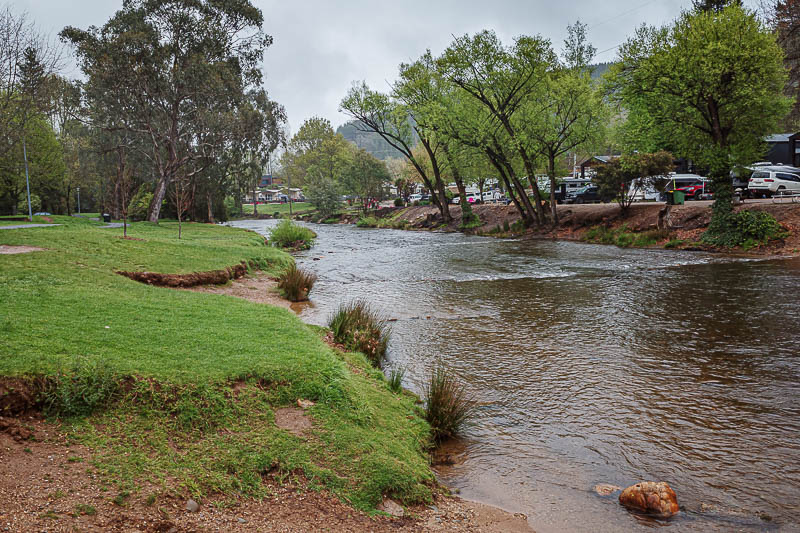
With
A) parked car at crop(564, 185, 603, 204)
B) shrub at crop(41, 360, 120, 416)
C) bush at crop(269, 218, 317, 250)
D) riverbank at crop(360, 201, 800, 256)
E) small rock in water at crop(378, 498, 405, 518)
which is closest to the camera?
small rock in water at crop(378, 498, 405, 518)

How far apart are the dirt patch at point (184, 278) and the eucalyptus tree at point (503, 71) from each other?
24.3m

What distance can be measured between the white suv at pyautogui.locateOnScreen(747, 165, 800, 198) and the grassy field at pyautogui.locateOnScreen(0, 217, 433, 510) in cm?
3743

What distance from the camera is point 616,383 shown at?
28.2ft

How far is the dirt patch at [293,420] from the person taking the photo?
542 cm

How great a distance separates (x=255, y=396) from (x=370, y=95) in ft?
136

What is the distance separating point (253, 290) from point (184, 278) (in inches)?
80.6

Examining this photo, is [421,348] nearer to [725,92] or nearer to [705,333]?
[705,333]

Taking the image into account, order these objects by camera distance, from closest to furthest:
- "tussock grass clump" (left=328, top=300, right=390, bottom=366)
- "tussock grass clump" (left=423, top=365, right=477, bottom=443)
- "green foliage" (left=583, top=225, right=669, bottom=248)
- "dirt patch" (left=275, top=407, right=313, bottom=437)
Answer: "dirt patch" (left=275, top=407, right=313, bottom=437)
"tussock grass clump" (left=423, top=365, right=477, bottom=443)
"tussock grass clump" (left=328, top=300, right=390, bottom=366)
"green foliage" (left=583, top=225, right=669, bottom=248)

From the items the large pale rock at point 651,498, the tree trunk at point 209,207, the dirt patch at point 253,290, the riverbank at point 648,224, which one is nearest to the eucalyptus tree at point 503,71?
the riverbank at point 648,224

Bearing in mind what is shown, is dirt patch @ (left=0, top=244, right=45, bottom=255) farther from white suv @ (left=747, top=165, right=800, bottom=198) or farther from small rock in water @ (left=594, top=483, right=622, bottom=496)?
white suv @ (left=747, top=165, right=800, bottom=198)

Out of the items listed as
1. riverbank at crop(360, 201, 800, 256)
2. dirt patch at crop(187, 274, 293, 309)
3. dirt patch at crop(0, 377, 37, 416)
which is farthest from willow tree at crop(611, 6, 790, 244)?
dirt patch at crop(0, 377, 37, 416)

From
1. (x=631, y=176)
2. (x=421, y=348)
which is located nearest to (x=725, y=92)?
(x=631, y=176)

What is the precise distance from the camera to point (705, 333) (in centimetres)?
1146

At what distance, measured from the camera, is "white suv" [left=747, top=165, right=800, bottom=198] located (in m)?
34.3
